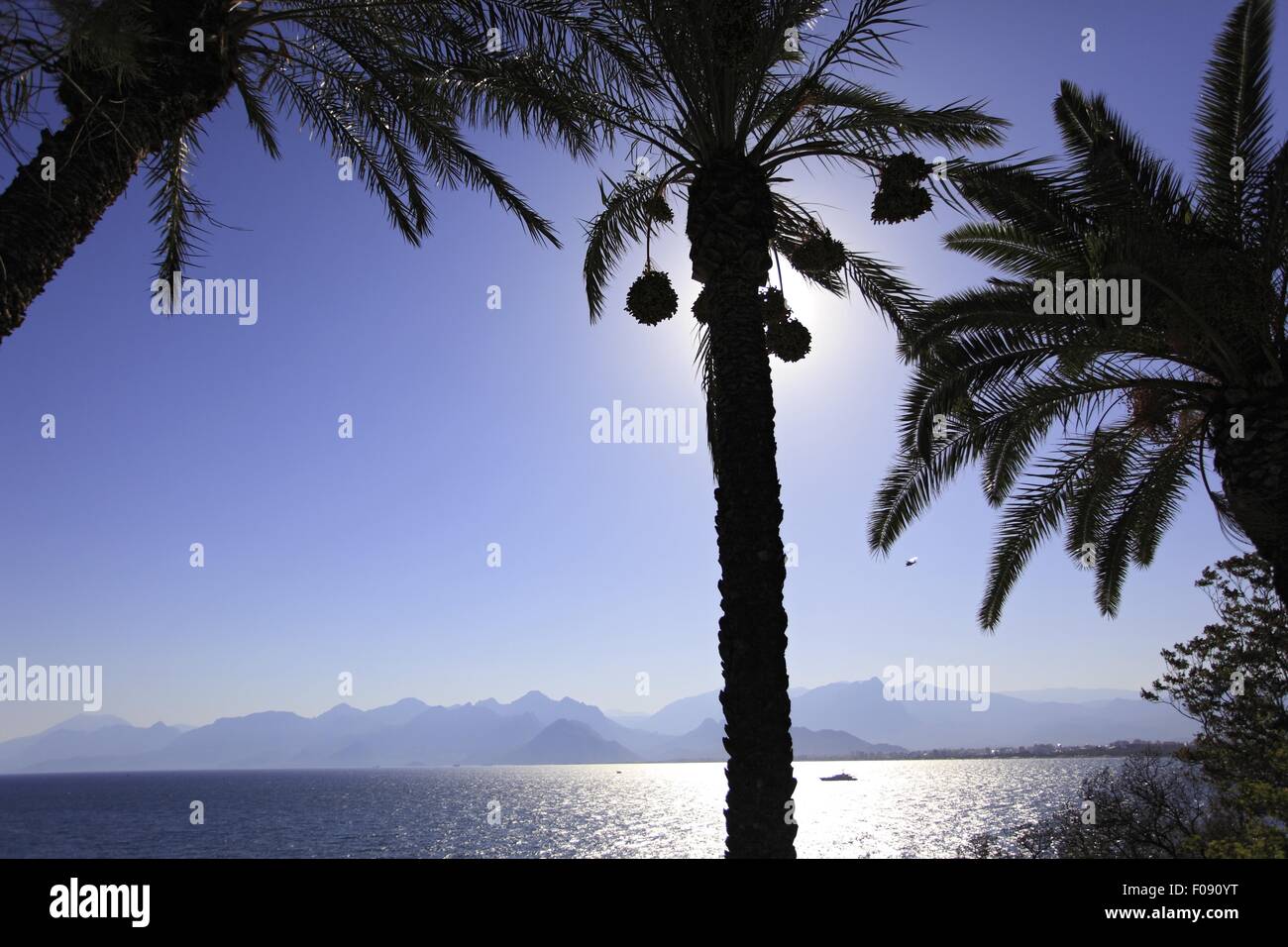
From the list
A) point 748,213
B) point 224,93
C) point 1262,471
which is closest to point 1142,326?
point 1262,471

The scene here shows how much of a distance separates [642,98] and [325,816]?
103 metres

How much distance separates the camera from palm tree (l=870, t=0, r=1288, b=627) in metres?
8.02

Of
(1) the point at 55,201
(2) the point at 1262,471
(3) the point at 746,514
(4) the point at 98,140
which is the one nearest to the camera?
(1) the point at 55,201

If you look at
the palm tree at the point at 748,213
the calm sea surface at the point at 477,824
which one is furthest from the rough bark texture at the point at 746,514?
the calm sea surface at the point at 477,824

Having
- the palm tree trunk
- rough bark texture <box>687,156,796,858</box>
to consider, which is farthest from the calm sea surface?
the palm tree trunk

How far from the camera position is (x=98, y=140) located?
5512 mm

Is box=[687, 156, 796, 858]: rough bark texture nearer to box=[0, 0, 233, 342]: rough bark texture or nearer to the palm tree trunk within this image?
box=[0, 0, 233, 342]: rough bark texture

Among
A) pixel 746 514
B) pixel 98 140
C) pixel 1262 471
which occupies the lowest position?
pixel 746 514

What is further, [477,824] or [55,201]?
[477,824]

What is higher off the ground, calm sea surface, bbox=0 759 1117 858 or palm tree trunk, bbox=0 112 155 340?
palm tree trunk, bbox=0 112 155 340

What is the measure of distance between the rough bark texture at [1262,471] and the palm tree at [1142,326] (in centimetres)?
1

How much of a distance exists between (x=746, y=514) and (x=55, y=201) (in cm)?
520

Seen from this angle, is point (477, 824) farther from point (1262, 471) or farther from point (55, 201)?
point (55, 201)
